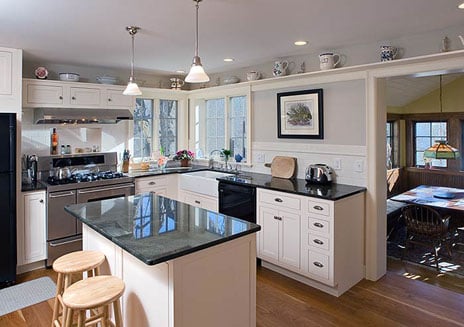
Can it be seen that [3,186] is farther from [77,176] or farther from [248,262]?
[248,262]

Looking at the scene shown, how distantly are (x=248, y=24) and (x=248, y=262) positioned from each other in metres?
2.02

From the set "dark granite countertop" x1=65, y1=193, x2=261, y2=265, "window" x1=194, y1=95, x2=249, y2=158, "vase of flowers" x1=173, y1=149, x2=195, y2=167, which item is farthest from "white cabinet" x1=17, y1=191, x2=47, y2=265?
"window" x1=194, y1=95, x2=249, y2=158

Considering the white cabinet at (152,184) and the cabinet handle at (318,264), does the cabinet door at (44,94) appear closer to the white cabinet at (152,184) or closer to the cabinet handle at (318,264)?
the white cabinet at (152,184)

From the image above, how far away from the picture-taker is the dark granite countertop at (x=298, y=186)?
322cm

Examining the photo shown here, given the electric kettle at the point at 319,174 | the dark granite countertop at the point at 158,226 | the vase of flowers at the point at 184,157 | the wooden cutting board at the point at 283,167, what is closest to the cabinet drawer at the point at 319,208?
the electric kettle at the point at 319,174

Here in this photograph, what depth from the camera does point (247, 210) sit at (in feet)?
12.7

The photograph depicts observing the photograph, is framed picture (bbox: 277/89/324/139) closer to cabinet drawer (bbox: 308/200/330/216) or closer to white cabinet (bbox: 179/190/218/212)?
cabinet drawer (bbox: 308/200/330/216)

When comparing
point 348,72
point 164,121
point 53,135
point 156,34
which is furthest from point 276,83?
point 53,135

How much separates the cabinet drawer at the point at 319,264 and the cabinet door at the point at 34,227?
297 cm

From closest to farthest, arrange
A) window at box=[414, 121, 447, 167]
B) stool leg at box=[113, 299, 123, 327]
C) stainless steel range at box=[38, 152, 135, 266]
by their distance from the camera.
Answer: stool leg at box=[113, 299, 123, 327] < stainless steel range at box=[38, 152, 135, 266] < window at box=[414, 121, 447, 167]

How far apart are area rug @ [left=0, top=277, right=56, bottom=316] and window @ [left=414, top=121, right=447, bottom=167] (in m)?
7.77

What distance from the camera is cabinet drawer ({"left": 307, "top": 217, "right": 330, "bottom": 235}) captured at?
3111 mm

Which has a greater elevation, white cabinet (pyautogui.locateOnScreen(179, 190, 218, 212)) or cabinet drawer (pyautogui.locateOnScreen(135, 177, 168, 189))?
cabinet drawer (pyautogui.locateOnScreen(135, 177, 168, 189))

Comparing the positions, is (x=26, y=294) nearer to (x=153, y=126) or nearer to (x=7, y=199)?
(x=7, y=199)
